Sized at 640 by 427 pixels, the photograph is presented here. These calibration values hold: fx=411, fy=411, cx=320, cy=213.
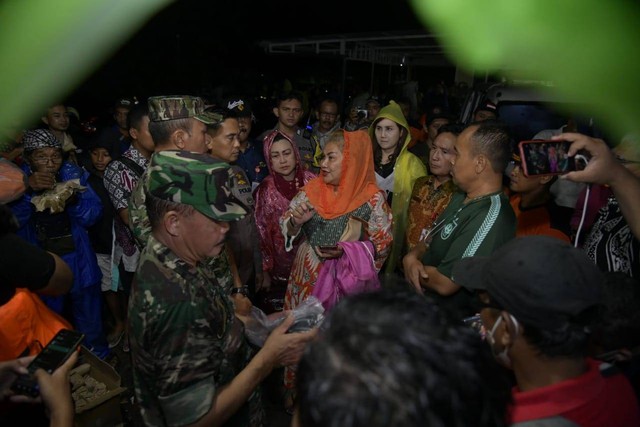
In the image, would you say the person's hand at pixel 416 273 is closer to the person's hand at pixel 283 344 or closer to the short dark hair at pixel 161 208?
the person's hand at pixel 283 344

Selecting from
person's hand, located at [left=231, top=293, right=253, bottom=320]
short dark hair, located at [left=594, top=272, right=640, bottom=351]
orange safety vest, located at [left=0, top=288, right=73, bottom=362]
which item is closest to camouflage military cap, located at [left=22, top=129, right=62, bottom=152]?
orange safety vest, located at [left=0, top=288, right=73, bottom=362]

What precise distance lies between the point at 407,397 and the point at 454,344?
0.49 ft

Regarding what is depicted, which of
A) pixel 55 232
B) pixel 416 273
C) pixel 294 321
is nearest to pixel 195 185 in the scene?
pixel 294 321

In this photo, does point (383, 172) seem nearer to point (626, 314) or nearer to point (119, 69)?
point (626, 314)

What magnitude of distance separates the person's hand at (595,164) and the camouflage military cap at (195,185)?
4.67 feet

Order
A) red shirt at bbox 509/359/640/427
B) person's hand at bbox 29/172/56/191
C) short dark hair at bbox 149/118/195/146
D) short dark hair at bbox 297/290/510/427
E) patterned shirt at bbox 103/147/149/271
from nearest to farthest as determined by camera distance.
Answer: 1. short dark hair at bbox 297/290/510/427
2. red shirt at bbox 509/359/640/427
3. short dark hair at bbox 149/118/195/146
4. person's hand at bbox 29/172/56/191
5. patterned shirt at bbox 103/147/149/271

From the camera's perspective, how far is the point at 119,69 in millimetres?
9195

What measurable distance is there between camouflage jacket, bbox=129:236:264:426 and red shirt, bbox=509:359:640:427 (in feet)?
3.06

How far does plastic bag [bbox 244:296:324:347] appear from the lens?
1.63m

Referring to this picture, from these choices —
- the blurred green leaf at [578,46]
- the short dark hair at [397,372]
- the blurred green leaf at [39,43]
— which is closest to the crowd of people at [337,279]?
the short dark hair at [397,372]

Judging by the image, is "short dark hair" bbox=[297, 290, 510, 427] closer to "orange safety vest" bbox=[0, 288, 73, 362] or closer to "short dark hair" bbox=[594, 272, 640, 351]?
"short dark hair" bbox=[594, 272, 640, 351]

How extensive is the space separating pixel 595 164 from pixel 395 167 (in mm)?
2337

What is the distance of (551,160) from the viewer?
1782mm

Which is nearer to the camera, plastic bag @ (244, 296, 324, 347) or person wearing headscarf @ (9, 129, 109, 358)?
plastic bag @ (244, 296, 324, 347)
